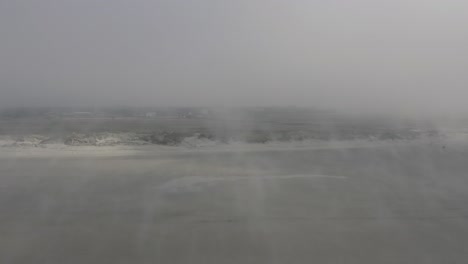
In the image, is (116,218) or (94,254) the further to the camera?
(116,218)

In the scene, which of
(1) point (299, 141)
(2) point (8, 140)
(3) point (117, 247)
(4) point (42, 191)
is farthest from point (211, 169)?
(2) point (8, 140)

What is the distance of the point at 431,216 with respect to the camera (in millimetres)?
6258

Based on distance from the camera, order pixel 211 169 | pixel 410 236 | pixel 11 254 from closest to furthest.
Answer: pixel 11 254
pixel 410 236
pixel 211 169

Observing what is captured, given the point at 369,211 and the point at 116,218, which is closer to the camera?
the point at 116,218

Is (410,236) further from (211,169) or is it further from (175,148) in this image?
(175,148)

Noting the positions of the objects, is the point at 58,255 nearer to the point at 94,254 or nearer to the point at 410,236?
the point at 94,254

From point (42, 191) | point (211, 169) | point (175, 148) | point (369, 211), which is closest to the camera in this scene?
point (369, 211)

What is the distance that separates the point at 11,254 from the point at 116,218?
1673 mm

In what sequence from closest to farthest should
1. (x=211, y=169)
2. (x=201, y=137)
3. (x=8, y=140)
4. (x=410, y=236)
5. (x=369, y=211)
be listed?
1. (x=410, y=236)
2. (x=369, y=211)
3. (x=211, y=169)
4. (x=8, y=140)
5. (x=201, y=137)

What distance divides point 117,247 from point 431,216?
17.3 feet

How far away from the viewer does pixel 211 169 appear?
10.2 meters

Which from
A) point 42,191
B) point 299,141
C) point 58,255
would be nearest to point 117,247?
point 58,255

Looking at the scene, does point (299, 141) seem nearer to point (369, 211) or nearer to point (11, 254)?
point (369, 211)

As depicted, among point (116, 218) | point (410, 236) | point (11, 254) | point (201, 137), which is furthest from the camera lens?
point (201, 137)
